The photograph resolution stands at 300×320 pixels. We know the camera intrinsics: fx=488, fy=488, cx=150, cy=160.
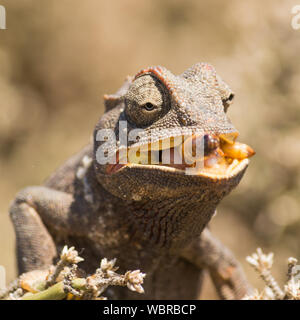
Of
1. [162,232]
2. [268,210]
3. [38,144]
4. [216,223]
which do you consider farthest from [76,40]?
[162,232]

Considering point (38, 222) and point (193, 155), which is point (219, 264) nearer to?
point (38, 222)

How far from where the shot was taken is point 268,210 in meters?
4.80

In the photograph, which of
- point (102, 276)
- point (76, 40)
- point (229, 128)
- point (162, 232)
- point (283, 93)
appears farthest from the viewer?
point (76, 40)

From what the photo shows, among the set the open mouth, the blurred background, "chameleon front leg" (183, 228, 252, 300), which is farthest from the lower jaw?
the blurred background

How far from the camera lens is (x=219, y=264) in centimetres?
266

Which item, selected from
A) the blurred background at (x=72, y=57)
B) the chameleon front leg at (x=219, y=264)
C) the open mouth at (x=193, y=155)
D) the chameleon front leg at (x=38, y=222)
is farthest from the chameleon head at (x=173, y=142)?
the blurred background at (x=72, y=57)

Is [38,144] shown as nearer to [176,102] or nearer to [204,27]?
[204,27]

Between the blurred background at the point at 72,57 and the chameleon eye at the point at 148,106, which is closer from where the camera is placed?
the chameleon eye at the point at 148,106

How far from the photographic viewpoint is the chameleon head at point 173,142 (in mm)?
1726

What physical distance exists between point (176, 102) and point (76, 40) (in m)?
5.98

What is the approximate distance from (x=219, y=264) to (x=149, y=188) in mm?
1033

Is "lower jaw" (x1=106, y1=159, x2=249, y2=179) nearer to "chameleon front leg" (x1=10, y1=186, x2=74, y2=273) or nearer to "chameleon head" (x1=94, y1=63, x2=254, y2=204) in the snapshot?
"chameleon head" (x1=94, y1=63, x2=254, y2=204)

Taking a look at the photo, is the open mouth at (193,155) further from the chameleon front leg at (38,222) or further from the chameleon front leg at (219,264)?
the chameleon front leg at (219,264)

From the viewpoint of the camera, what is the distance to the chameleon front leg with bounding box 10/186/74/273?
→ 229cm
